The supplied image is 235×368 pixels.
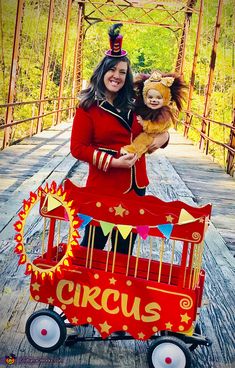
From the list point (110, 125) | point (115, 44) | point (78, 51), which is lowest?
point (110, 125)

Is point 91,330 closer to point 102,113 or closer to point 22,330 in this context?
point 22,330

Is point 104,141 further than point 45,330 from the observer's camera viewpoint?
Yes

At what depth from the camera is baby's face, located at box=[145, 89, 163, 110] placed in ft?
8.66

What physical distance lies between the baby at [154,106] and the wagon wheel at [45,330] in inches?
29.6

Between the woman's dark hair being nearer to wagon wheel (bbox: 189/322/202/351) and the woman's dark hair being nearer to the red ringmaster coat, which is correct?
the red ringmaster coat

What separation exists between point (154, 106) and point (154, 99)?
0.10 ft

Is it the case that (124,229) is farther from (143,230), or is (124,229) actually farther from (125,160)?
(125,160)

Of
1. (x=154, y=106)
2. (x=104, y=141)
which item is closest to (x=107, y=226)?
(x=104, y=141)

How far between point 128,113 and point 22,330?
1052 mm

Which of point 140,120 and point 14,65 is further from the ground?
point 14,65

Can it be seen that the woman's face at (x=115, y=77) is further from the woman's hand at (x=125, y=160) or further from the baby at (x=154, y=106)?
the woman's hand at (x=125, y=160)

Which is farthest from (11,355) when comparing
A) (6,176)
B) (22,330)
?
(6,176)

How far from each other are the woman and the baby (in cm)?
4

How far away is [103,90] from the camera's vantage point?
270 centimetres
